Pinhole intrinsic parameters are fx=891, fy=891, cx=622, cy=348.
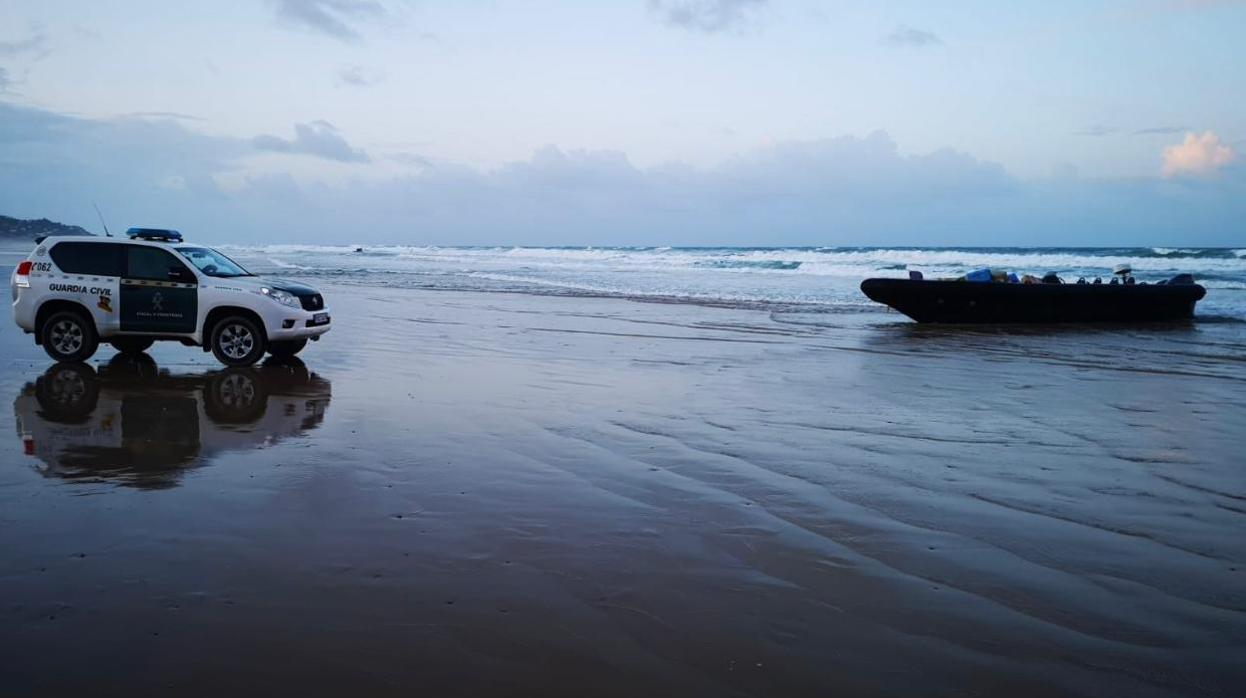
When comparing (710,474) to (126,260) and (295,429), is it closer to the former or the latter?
(295,429)

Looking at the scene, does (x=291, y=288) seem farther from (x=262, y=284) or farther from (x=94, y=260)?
(x=94, y=260)

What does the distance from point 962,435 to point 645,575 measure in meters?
4.84

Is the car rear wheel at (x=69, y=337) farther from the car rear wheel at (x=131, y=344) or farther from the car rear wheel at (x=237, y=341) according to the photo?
the car rear wheel at (x=237, y=341)

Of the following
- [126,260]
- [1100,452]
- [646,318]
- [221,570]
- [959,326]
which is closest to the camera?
[221,570]

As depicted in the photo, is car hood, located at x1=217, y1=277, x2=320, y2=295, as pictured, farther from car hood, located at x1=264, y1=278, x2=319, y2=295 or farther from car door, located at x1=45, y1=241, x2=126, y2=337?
car door, located at x1=45, y1=241, x2=126, y2=337

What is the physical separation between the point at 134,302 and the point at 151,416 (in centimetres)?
442

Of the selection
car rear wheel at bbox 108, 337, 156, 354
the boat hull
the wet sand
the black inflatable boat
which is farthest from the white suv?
the boat hull

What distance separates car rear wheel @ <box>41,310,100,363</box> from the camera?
40.6 feet

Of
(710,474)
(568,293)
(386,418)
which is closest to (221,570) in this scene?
(710,474)

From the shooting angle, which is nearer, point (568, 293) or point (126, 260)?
point (126, 260)

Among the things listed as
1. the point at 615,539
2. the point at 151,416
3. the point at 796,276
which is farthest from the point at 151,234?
the point at 796,276

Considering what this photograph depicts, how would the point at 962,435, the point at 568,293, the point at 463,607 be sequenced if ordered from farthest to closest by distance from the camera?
1. the point at 568,293
2. the point at 962,435
3. the point at 463,607

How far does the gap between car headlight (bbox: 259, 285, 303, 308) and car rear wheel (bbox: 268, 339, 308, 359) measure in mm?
531

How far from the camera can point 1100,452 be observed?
785cm
